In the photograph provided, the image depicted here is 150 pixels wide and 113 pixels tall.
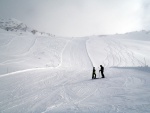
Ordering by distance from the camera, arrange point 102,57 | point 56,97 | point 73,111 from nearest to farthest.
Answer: point 73,111, point 56,97, point 102,57

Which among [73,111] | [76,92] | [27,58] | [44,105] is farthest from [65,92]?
[27,58]

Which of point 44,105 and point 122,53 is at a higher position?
point 122,53

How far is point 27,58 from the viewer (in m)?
33.3

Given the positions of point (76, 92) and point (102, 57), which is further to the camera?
point (102, 57)

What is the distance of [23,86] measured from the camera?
52.7 feet

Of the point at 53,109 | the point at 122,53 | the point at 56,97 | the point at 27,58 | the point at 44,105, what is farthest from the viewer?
the point at 122,53

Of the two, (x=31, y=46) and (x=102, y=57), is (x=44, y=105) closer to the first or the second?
(x=102, y=57)

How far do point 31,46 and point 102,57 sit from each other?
18155 mm

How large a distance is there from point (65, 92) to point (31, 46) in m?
31.8

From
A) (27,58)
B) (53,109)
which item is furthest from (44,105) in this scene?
(27,58)

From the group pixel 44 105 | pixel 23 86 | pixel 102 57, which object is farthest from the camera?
pixel 102 57

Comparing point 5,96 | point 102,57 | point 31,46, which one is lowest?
point 5,96

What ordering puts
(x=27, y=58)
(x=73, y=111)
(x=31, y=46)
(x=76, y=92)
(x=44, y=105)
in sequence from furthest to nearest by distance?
(x=31, y=46)
(x=27, y=58)
(x=76, y=92)
(x=44, y=105)
(x=73, y=111)

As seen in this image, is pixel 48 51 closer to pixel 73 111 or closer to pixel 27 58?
pixel 27 58
